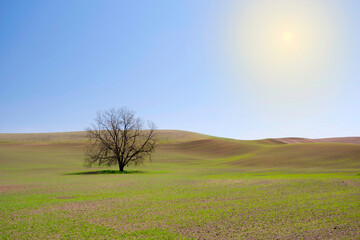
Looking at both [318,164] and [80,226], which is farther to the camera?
[318,164]

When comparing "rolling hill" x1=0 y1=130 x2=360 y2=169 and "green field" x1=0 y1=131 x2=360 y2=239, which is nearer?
"green field" x1=0 y1=131 x2=360 y2=239

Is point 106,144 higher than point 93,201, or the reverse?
point 106,144

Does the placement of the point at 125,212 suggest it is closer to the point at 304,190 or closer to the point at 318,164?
the point at 304,190

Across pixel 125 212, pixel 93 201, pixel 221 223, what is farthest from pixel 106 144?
pixel 221 223

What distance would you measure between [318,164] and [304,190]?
2602cm

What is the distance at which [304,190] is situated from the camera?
53.9 feet

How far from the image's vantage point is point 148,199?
1495cm

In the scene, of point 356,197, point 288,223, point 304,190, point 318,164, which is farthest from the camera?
point 318,164

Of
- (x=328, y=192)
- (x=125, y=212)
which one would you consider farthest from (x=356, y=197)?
(x=125, y=212)

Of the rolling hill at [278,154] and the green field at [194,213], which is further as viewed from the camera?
the rolling hill at [278,154]

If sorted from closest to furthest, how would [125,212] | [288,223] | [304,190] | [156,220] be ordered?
1. [288,223]
2. [156,220]
3. [125,212]
4. [304,190]

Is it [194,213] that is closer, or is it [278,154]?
[194,213]

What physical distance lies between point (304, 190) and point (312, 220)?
6777 mm

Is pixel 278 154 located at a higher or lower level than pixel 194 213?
higher
